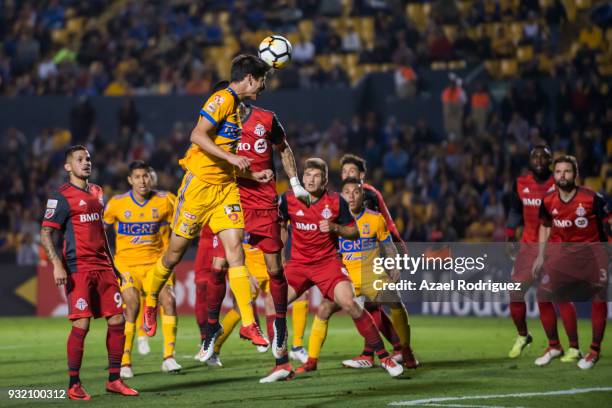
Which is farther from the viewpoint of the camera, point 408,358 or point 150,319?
point 408,358

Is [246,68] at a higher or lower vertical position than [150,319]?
higher

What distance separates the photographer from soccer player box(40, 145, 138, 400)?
325 inches

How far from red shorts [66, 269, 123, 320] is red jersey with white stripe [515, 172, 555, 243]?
15.9ft

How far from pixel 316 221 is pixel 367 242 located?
1.17m

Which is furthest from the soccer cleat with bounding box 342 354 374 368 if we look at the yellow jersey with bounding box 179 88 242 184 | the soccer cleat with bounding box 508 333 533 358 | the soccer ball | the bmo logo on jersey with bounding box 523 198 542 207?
the soccer ball

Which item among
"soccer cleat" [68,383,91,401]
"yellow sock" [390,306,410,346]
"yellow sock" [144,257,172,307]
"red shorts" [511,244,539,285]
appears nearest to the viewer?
"soccer cleat" [68,383,91,401]

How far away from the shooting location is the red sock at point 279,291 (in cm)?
912

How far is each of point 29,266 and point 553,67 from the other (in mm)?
10692

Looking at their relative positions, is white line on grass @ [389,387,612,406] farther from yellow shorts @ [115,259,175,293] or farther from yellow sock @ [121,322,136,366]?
yellow shorts @ [115,259,175,293]

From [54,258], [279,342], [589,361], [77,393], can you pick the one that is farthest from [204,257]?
[589,361]

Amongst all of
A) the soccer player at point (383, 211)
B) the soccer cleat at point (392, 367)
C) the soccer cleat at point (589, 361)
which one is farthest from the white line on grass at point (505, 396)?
the soccer player at point (383, 211)

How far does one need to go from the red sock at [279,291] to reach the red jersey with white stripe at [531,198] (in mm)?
3338

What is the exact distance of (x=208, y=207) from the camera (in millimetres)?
8406

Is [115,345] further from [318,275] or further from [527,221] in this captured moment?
[527,221]
